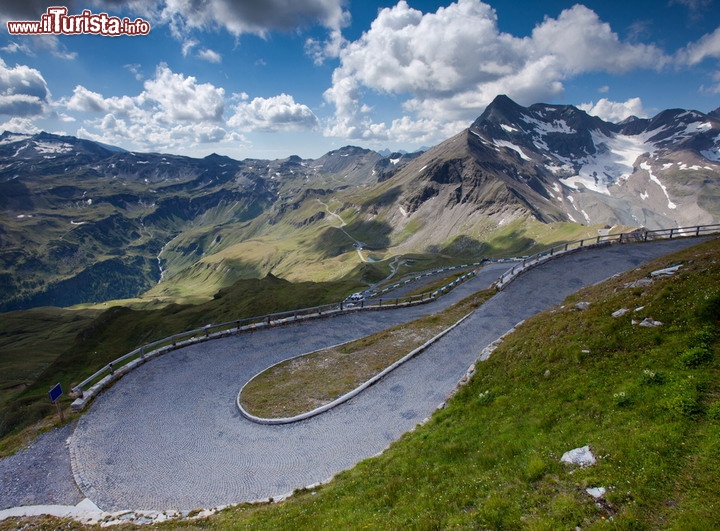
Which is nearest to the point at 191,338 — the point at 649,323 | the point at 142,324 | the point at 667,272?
the point at 649,323

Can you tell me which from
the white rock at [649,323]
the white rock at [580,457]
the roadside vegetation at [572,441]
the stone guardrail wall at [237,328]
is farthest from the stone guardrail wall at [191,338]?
the white rock at [649,323]

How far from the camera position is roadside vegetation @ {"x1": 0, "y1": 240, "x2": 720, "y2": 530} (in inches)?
328

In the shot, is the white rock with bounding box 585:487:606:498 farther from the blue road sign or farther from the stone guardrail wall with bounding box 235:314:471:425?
the blue road sign

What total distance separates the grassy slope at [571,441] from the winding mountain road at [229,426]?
2883 millimetres

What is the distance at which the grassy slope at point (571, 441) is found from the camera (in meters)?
8.32

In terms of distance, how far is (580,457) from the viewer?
10094 millimetres

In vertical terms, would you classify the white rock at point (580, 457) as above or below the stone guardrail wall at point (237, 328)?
above

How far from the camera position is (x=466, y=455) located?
1291 centimetres

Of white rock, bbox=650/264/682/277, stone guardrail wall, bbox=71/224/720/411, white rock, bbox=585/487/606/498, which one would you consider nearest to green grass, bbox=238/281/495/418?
stone guardrail wall, bbox=71/224/720/411

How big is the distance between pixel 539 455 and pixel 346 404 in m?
13.1

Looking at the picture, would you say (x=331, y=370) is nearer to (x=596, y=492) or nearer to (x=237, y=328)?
(x=237, y=328)

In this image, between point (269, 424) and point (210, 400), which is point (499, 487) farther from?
point (210, 400)

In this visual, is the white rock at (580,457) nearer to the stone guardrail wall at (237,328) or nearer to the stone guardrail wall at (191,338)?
the stone guardrail wall at (191,338)

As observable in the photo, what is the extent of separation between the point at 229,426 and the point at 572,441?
18.3 metres
